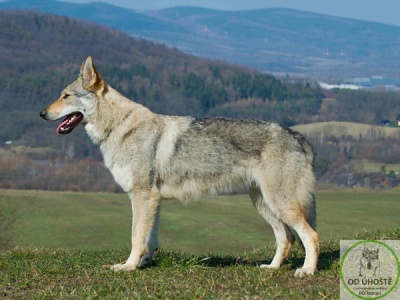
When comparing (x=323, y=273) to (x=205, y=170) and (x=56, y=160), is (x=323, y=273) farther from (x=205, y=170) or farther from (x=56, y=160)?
(x=56, y=160)

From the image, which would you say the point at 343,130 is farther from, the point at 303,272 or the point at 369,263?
the point at 369,263

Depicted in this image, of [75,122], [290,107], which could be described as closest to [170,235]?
[75,122]

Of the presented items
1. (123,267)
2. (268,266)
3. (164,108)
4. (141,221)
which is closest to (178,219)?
(268,266)

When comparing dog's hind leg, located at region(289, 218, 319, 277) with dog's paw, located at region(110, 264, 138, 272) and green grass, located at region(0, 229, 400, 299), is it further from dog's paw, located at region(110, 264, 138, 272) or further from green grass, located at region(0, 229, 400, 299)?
dog's paw, located at region(110, 264, 138, 272)

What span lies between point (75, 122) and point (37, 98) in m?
147

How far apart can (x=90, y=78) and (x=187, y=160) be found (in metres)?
1.87

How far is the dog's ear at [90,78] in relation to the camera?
11438 millimetres

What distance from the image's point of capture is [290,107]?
553 ft

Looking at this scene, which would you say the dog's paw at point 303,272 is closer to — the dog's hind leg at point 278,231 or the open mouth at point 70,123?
the dog's hind leg at point 278,231

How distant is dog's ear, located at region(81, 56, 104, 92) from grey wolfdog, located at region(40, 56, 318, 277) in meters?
0.01

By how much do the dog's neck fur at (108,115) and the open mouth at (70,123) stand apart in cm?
16

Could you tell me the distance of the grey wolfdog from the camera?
1074 cm

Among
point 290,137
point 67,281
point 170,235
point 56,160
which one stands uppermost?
point 290,137

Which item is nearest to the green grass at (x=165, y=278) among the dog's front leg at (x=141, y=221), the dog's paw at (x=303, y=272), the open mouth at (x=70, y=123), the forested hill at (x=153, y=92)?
the dog's paw at (x=303, y=272)
